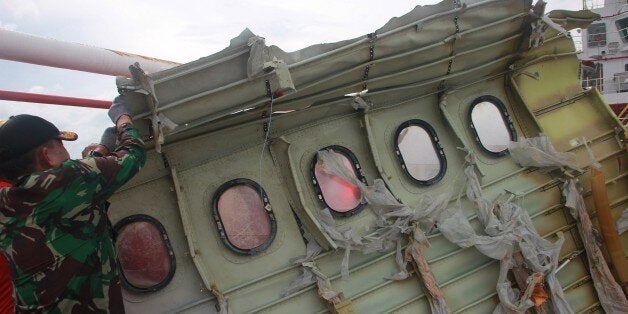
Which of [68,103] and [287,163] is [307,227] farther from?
[68,103]

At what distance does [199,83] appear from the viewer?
3.45 m

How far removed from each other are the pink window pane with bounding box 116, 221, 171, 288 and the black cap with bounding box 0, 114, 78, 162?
1665 mm

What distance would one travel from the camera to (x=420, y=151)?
16.3 feet

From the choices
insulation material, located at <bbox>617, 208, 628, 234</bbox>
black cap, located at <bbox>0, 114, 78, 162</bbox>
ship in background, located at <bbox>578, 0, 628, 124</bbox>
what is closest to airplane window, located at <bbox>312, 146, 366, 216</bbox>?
black cap, located at <bbox>0, 114, 78, 162</bbox>

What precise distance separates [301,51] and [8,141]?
2.33 metres

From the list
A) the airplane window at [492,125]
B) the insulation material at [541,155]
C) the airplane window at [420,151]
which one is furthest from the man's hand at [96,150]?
the insulation material at [541,155]

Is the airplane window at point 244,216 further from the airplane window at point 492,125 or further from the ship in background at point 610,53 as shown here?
the ship in background at point 610,53

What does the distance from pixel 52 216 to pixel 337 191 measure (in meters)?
2.81

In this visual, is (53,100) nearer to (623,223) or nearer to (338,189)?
(338,189)

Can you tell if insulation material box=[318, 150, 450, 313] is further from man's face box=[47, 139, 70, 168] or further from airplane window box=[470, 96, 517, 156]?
man's face box=[47, 139, 70, 168]

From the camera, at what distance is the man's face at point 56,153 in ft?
8.04

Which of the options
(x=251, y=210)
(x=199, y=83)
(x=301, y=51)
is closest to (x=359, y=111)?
(x=301, y=51)

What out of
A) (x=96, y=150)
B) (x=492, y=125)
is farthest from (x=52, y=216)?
(x=492, y=125)

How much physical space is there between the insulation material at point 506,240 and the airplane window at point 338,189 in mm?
934
